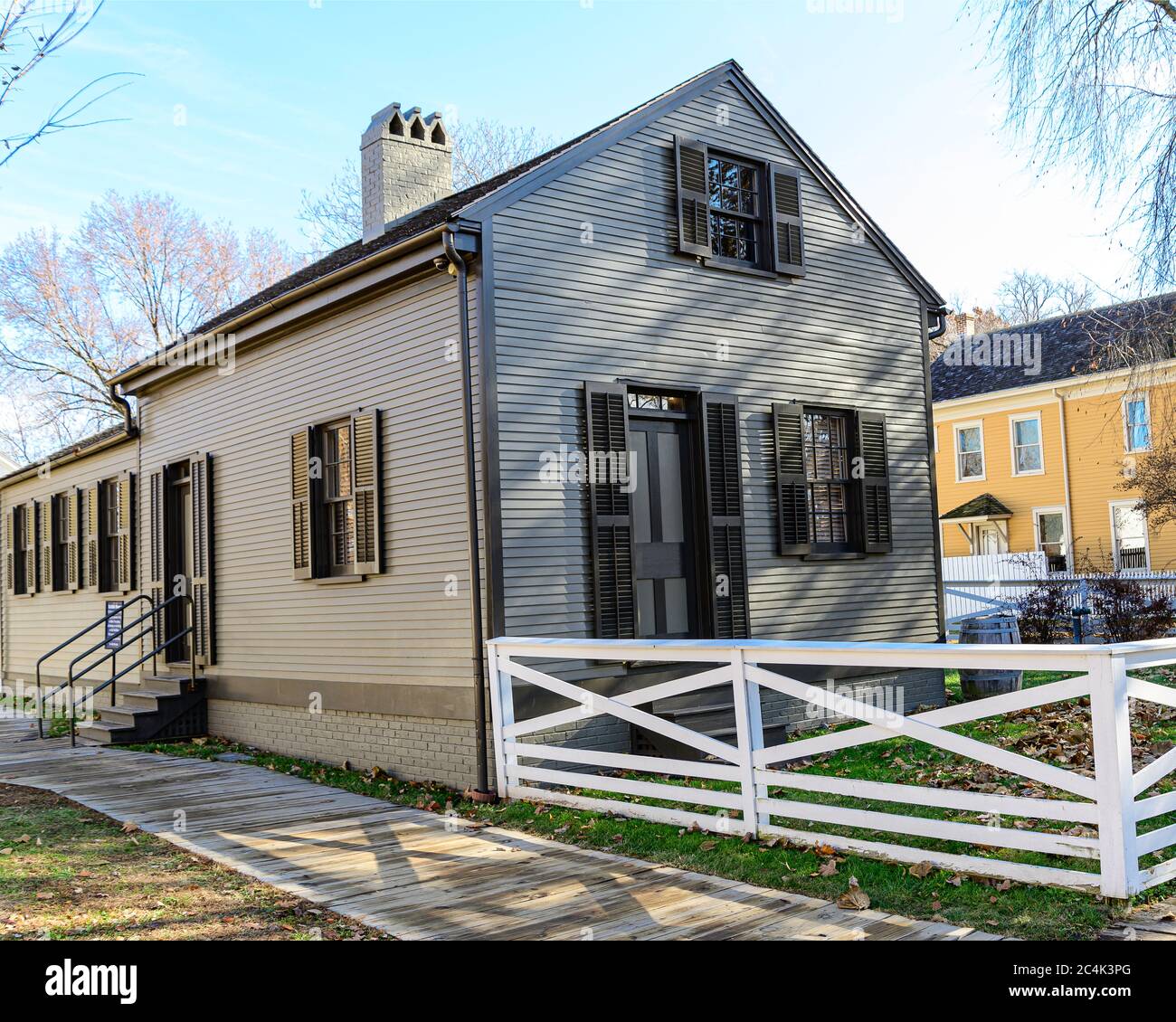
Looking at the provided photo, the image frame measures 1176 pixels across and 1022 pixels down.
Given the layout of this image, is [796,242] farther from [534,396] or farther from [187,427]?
[187,427]

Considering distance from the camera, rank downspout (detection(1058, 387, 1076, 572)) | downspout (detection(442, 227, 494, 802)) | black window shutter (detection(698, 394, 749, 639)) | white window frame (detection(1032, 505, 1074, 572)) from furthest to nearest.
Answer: downspout (detection(1058, 387, 1076, 572))
white window frame (detection(1032, 505, 1074, 572))
black window shutter (detection(698, 394, 749, 639))
downspout (detection(442, 227, 494, 802))

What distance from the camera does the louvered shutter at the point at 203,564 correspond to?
12.7 metres

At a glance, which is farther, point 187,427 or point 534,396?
point 187,427

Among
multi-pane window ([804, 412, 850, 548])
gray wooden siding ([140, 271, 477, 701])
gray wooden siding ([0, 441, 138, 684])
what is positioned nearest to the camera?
gray wooden siding ([140, 271, 477, 701])

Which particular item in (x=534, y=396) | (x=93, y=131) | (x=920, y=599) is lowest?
(x=920, y=599)

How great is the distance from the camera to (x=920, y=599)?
12570 millimetres

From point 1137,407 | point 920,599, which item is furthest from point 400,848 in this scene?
point 1137,407

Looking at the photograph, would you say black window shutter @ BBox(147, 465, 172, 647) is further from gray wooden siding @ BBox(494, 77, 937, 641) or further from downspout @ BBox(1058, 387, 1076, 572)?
downspout @ BBox(1058, 387, 1076, 572)

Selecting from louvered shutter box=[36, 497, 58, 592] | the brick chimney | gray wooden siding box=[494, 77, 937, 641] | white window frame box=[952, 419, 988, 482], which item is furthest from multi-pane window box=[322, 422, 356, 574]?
white window frame box=[952, 419, 988, 482]

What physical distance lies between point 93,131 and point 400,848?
469 cm

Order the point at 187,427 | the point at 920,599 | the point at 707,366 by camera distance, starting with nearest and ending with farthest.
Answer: the point at 707,366, the point at 920,599, the point at 187,427

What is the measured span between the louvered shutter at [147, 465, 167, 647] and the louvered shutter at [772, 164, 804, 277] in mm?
8442

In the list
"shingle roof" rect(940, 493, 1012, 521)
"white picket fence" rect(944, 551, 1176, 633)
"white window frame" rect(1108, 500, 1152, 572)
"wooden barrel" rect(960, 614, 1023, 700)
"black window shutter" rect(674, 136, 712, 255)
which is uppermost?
"black window shutter" rect(674, 136, 712, 255)

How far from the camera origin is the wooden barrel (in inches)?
476
